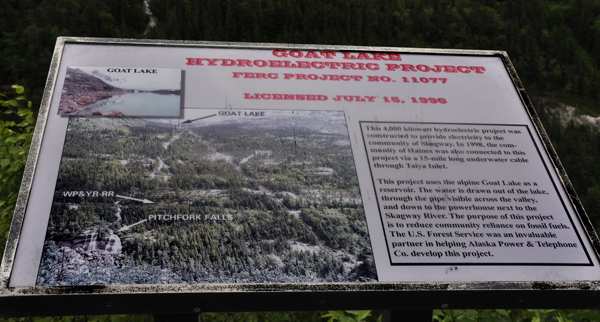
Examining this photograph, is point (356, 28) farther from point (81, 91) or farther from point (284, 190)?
point (284, 190)

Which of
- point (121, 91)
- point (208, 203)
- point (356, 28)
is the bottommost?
point (208, 203)

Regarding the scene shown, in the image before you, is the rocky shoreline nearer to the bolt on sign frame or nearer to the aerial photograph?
the bolt on sign frame

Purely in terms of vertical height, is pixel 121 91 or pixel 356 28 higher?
pixel 356 28

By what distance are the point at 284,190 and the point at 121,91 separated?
1.26 m

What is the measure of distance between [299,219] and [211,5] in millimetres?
40325

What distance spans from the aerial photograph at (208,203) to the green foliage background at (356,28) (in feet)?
108

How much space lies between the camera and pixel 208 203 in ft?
7.56

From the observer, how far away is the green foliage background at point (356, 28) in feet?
124

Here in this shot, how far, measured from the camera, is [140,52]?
291 centimetres

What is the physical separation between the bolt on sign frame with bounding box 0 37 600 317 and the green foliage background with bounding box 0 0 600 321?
32.8 metres

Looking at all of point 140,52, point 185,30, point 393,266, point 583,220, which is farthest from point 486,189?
point 185,30

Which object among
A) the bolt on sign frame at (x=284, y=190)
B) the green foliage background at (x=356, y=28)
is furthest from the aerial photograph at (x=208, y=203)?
the green foliage background at (x=356, y=28)

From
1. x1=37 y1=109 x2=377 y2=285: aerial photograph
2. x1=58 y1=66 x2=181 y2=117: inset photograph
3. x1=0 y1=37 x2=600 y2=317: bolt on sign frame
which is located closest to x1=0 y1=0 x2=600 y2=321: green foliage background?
x1=58 y1=66 x2=181 y2=117: inset photograph

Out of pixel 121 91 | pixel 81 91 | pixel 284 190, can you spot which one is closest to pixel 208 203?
pixel 284 190
